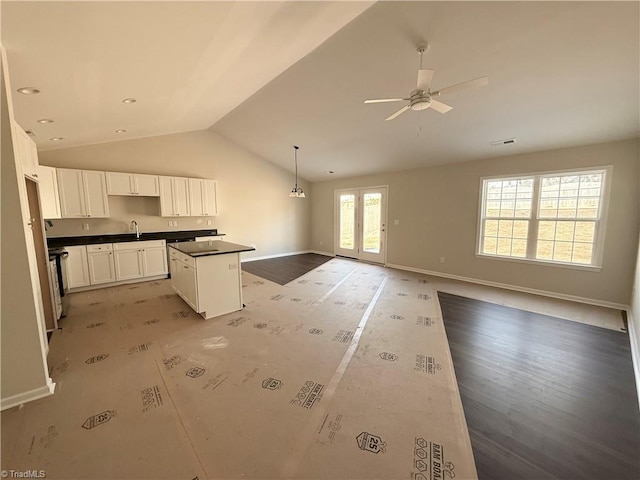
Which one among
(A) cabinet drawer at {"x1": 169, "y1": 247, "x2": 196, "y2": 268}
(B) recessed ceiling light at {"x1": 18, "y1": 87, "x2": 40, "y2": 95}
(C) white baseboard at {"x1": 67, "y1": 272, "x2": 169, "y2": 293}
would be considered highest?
(B) recessed ceiling light at {"x1": 18, "y1": 87, "x2": 40, "y2": 95}

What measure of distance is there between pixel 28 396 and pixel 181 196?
14.5 ft

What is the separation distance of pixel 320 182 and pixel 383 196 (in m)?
2.45

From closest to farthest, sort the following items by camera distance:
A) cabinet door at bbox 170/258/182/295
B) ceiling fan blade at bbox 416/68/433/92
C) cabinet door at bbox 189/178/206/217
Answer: ceiling fan blade at bbox 416/68/433/92, cabinet door at bbox 170/258/182/295, cabinet door at bbox 189/178/206/217

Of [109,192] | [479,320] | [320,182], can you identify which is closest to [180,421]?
[479,320]

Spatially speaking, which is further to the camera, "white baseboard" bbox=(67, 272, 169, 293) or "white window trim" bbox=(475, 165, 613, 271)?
"white baseboard" bbox=(67, 272, 169, 293)

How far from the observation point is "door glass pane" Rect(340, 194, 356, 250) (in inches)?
291

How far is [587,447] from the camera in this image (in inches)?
62.1

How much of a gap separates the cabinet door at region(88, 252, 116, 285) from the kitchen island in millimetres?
2003

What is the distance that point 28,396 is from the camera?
1.96 meters

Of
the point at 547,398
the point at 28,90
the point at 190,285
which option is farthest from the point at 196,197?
the point at 547,398

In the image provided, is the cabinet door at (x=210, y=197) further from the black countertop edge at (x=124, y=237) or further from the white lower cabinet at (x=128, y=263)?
the white lower cabinet at (x=128, y=263)

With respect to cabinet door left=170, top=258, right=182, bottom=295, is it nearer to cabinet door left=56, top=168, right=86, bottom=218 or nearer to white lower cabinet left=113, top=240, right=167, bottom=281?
white lower cabinet left=113, top=240, right=167, bottom=281

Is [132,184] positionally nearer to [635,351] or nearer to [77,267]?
[77,267]

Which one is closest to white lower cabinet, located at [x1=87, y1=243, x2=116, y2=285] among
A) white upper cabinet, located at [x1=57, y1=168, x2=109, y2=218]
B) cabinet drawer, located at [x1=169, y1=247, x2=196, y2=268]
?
white upper cabinet, located at [x1=57, y1=168, x2=109, y2=218]
